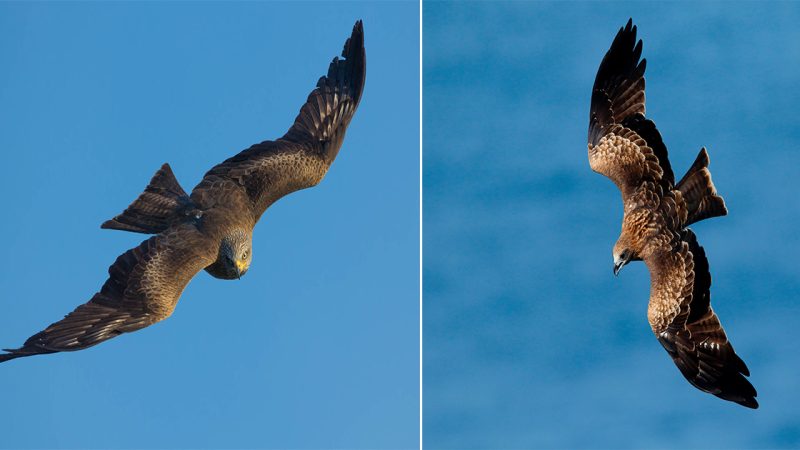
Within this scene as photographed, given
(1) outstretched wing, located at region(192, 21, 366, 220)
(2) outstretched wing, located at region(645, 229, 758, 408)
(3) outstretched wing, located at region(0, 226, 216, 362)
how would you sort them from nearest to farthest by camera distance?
1. (3) outstretched wing, located at region(0, 226, 216, 362)
2. (2) outstretched wing, located at region(645, 229, 758, 408)
3. (1) outstretched wing, located at region(192, 21, 366, 220)

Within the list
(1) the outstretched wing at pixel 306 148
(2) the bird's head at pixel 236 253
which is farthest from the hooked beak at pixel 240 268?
(1) the outstretched wing at pixel 306 148

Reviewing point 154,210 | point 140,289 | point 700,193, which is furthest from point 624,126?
point 140,289

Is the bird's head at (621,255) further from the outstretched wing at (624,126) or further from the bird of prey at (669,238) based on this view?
the outstretched wing at (624,126)

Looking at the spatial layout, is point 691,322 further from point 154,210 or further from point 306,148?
point 154,210

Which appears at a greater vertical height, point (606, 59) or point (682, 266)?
point (606, 59)

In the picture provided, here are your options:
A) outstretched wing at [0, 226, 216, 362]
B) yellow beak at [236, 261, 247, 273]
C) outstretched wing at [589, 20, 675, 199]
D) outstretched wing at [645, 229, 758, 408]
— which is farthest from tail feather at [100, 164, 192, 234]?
outstretched wing at [645, 229, 758, 408]

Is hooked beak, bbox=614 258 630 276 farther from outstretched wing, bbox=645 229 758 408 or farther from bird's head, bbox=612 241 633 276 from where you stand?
outstretched wing, bbox=645 229 758 408

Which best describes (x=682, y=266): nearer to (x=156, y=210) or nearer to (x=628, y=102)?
(x=628, y=102)

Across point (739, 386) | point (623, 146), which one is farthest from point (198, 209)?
point (739, 386)
